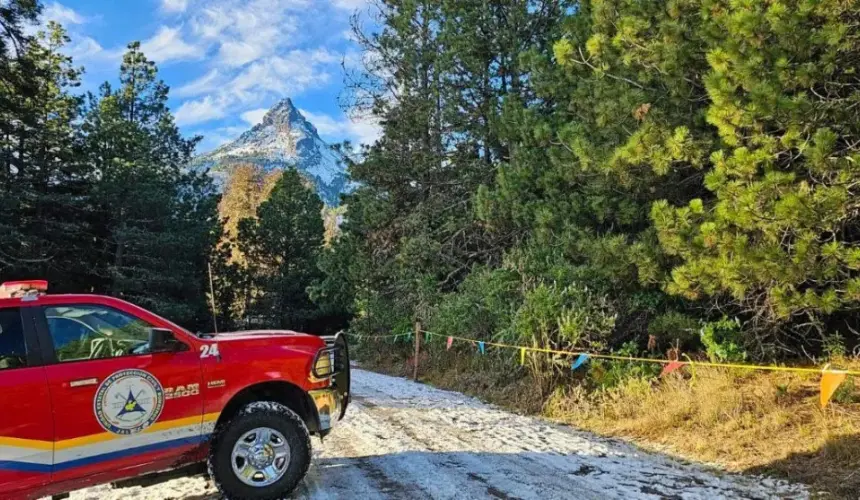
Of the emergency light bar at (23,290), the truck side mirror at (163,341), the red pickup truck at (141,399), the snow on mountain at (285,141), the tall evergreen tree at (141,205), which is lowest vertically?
the red pickup truck at (141,399)

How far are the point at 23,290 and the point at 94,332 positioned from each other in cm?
58

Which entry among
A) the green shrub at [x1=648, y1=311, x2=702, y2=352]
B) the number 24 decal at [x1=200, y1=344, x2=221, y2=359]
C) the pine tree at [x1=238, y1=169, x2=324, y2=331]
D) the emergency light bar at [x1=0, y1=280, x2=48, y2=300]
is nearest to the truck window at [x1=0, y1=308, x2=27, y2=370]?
the emergency light bar at [x1=0, y1=280, x2=48, y2=300]

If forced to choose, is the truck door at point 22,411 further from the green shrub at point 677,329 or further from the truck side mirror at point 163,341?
the green shrub at point 677,329

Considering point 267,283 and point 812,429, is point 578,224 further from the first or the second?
point 267,283

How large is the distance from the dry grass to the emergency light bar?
6.32 meters

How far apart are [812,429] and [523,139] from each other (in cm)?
690

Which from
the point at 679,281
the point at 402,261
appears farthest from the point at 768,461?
the point at 402,261

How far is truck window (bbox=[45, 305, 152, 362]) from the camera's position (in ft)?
13.9

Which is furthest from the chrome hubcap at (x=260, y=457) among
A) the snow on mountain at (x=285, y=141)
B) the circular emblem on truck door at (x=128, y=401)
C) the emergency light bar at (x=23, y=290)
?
the snow on mountain at (x=285, y=141)

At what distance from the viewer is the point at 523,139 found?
11.3 m

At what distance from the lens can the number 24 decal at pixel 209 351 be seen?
466 cm

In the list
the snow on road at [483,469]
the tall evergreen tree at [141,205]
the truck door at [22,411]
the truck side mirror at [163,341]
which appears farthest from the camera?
the tall evergreen tree at [141,205]

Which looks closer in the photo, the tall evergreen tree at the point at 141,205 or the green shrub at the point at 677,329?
the green shrub at the point at 677,329

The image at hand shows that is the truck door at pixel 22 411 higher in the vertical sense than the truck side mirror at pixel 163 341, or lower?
lower
